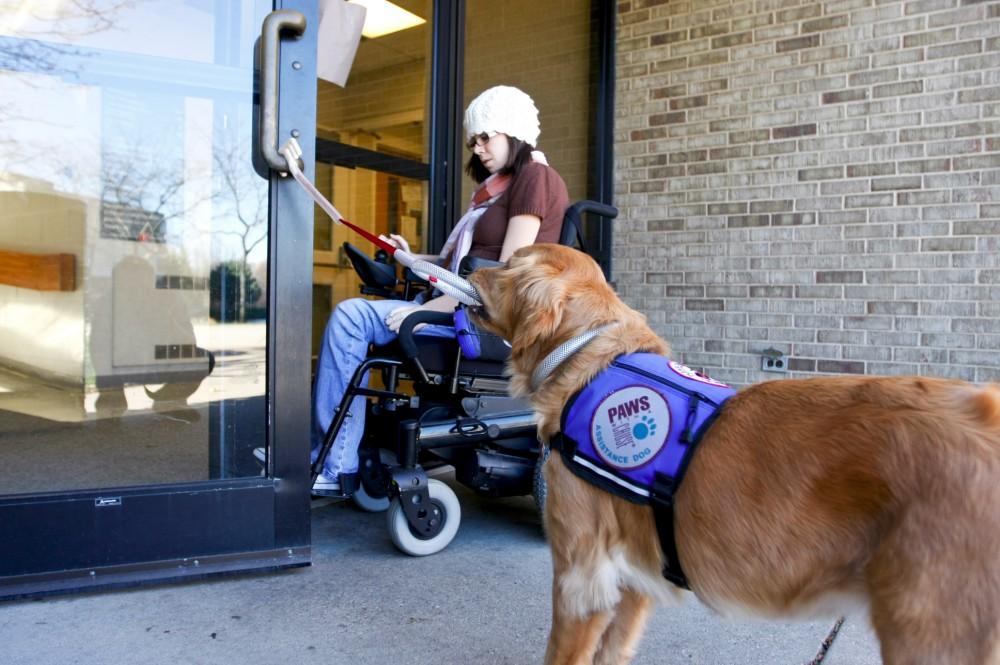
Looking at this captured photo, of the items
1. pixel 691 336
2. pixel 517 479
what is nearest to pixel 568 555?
pixel 517 479

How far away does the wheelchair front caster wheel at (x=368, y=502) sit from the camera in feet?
12.7

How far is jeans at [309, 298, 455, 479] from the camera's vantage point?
316 cm

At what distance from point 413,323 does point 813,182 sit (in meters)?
3.30

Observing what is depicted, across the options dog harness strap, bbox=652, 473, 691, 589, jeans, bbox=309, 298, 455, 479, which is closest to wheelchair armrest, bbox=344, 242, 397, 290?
jeans, bbox=309, 298, 455, 479

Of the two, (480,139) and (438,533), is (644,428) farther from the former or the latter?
(480,139)

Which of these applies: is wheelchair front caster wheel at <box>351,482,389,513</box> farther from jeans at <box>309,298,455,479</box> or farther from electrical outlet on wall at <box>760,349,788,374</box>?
electrical outlet on wall at <box>760,349,788,374</box>

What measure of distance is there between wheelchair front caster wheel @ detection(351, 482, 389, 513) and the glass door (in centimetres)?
87

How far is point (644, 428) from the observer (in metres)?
1.80

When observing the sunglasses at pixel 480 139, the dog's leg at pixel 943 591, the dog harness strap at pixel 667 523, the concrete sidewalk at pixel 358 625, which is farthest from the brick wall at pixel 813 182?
the dog's leg at pixel 943 591

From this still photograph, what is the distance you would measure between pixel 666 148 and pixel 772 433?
4212 mm

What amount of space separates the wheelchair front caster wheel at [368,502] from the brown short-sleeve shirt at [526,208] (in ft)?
4.91

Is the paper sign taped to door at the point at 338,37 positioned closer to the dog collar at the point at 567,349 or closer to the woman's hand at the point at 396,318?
the woman's hand at the point at 396,318

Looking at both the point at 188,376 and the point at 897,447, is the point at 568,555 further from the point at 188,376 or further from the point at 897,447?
the point at 188,376

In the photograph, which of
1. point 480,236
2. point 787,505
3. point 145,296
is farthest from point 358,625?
point 145,296
